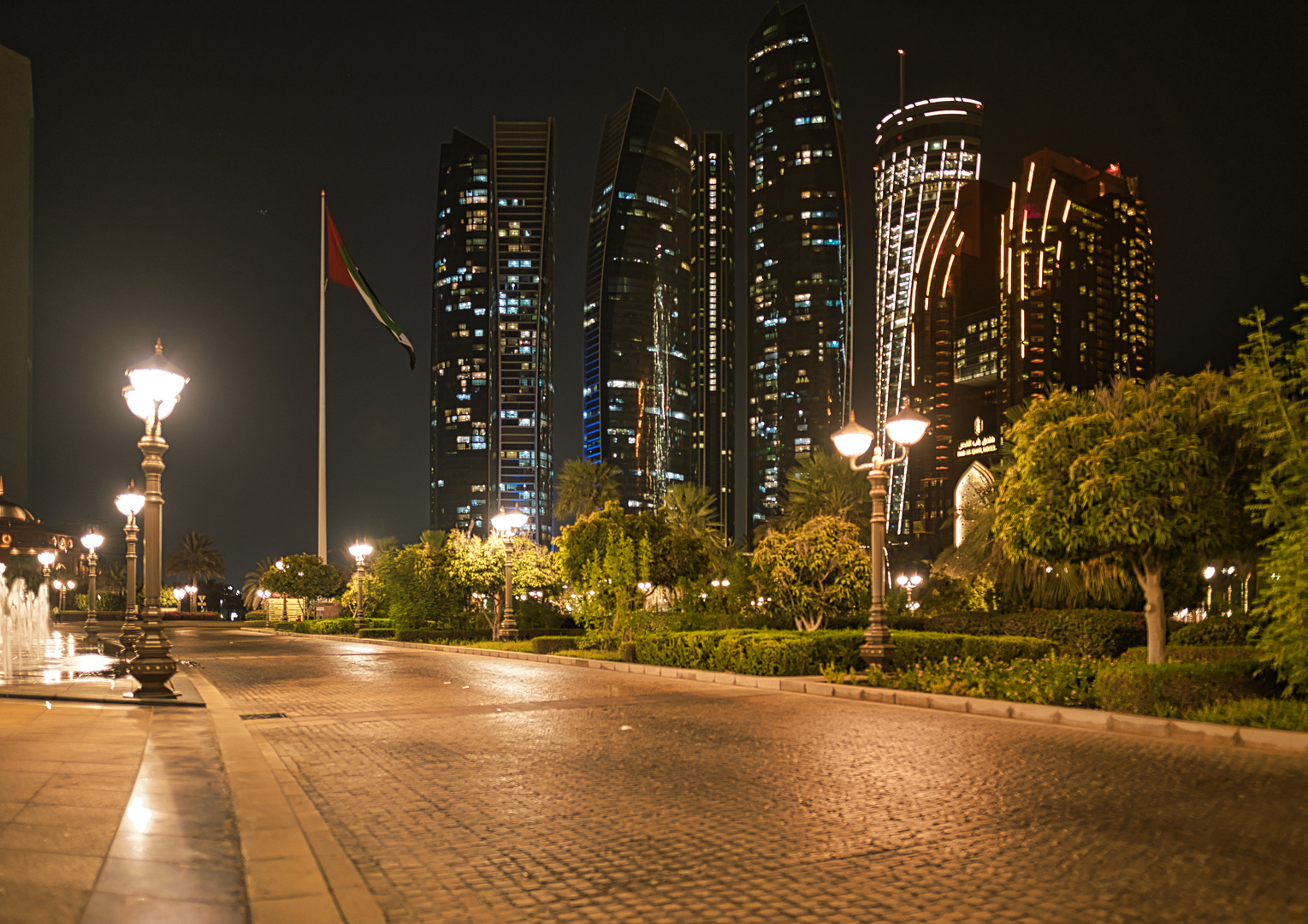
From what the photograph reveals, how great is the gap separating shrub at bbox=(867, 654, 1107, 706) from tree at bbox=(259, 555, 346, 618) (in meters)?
50.7

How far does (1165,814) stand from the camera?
22.8 feet

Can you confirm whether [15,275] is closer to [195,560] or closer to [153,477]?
[195,560]

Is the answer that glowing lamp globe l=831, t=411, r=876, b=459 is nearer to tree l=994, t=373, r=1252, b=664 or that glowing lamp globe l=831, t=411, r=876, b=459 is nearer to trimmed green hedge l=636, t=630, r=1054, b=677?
tree l=994, t=373, r=1252, b=664

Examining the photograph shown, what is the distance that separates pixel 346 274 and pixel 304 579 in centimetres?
1994

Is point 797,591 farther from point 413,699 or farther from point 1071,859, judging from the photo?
point 1071,859

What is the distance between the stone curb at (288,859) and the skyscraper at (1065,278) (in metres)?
Result: 171

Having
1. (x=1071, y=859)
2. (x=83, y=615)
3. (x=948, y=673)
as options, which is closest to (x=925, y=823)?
(x=1071, y=859)

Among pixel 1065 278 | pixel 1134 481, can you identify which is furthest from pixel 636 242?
pixel 1134 481

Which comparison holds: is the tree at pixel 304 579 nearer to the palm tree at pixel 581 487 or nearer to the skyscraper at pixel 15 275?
the palm tree at pixel 581 487

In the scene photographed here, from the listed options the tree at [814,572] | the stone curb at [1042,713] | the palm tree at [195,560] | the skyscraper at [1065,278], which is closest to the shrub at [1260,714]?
the stone curb at [1042,713]

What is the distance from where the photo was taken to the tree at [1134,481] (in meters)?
14.9

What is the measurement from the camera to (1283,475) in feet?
41.8

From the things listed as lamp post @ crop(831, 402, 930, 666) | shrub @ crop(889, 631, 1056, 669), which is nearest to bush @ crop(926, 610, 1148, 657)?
shrub @ crop(889, 631, 1056, 669)

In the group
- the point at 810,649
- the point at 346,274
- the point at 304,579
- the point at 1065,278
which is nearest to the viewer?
the point at 810,649
